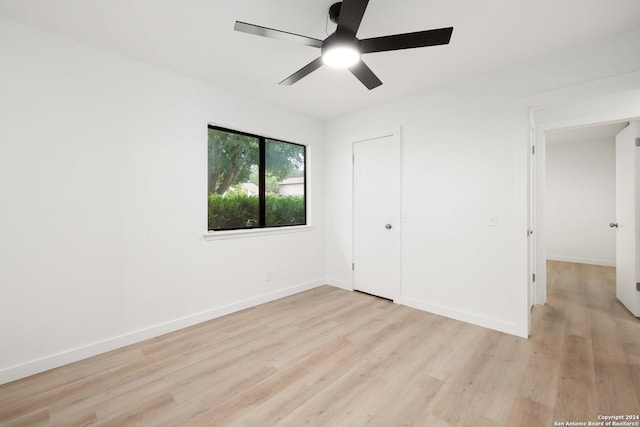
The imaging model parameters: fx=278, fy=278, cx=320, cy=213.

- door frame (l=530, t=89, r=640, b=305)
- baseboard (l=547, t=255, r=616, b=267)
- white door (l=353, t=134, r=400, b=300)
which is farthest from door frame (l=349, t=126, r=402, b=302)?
baseboard (l=547, t=255, r=616, b=267)

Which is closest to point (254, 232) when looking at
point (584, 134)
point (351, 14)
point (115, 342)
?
point (115, 342)

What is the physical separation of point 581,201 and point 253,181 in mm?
6812

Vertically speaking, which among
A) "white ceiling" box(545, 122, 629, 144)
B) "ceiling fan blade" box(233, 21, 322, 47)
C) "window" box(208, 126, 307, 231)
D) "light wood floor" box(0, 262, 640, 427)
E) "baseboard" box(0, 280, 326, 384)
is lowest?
"light wood floor" box(0, 262, 640, 427)

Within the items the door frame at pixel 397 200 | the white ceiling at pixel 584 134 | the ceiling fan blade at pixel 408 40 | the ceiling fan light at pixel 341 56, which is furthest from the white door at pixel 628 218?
the ceiling fan light at pixel 341 56

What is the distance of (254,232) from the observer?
3.41 metres

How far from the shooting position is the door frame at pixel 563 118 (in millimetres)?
2928

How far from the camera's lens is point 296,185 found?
13.4ft

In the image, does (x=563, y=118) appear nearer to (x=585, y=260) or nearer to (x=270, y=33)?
(x=270, y=33)

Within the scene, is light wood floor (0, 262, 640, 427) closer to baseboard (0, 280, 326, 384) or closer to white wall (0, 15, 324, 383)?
baseboard (0, 280, 326, 384)

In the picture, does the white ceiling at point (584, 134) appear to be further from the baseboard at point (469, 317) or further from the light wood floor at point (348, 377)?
the baseboard at point (469, 317)

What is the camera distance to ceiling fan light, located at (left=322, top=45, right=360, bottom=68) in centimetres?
167

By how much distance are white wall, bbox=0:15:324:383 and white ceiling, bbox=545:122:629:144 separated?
19.0 feet

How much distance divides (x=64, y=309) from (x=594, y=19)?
4471 millimetres

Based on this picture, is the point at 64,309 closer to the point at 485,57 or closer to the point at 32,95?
the point at 32,95
